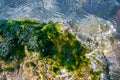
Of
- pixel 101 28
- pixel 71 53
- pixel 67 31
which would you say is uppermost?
pixel 67 31

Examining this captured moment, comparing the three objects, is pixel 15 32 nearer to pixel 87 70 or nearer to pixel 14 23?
pixel 14 23

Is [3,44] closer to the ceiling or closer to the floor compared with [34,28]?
closer to the floor

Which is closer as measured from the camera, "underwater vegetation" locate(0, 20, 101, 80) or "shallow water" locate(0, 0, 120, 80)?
"underwater vegetation" locate(0, 20, 101, 80)

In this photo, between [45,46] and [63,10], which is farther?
[63,10]

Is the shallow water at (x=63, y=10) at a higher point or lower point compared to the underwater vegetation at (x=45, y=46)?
lower

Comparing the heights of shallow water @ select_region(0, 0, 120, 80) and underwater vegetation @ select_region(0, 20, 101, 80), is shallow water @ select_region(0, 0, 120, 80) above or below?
below

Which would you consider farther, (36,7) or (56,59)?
(36,7)

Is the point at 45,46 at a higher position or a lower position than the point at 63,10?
higher

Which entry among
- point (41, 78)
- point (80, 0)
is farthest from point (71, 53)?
point (80, 0)
